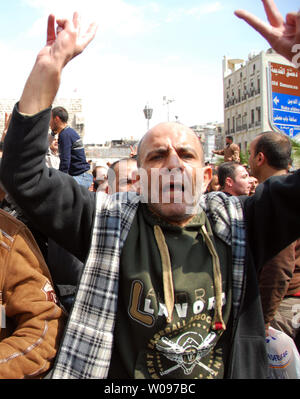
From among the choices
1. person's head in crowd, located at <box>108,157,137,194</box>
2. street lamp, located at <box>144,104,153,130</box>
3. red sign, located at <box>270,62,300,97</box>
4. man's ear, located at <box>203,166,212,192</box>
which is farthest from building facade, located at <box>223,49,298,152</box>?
man's ear, located at <box>203,166,212,192</box>

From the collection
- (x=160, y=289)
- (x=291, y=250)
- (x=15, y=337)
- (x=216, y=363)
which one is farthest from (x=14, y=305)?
(x=291, y=250)

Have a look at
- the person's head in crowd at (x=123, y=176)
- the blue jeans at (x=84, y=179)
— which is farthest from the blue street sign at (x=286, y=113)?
the person's head in crowd at (x=123, y=176)

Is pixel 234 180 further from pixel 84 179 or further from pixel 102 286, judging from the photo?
pixel 102 286

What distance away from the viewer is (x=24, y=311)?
1.49 m

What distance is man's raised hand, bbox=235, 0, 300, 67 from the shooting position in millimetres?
1471

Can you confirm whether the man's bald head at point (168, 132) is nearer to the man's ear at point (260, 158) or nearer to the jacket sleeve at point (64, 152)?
the man's ear at point (260, 158)

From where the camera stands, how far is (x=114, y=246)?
5.05 feet

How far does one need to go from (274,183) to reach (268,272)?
28.5 inches

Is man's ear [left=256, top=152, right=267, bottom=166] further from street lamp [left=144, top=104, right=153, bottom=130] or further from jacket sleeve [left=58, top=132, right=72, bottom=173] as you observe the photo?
street lamp [left=144, top=104, right=153, bottom=130]

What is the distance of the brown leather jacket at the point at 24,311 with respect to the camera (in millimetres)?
1436
